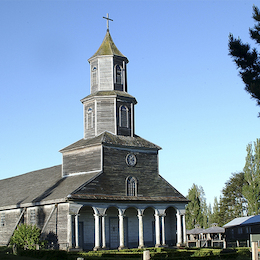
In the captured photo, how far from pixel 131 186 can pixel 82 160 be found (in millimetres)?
5428

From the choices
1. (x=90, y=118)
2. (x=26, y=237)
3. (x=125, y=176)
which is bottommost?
(x=26, y=237)

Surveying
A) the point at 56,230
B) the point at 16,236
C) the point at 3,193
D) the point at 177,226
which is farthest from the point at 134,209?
the point at 3,193

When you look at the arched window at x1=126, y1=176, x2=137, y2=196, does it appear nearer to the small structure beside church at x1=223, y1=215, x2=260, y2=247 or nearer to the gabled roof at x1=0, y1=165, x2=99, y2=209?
the gabled roof at x1=0, y1=165, x2=99, y2=209

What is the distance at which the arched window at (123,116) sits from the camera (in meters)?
44.0

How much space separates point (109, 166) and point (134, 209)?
18.2ft

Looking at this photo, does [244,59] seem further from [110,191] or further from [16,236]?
[16,236]

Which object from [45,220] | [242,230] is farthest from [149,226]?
[242,230]

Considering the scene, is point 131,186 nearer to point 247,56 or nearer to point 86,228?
point 86,228

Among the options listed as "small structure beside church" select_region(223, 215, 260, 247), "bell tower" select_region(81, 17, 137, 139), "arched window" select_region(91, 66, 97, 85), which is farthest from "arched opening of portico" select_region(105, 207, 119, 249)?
"small structure beside church" select_region(223, 215, 260, 247)

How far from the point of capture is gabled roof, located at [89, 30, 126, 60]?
151 feet

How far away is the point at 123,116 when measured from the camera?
44.4 metres

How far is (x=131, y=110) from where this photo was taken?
45.1 metres

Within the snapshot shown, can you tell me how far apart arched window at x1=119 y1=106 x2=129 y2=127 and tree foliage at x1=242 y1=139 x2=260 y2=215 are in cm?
3125

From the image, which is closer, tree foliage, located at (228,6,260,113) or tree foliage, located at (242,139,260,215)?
tree foliage, located at (228,6,260,113)
